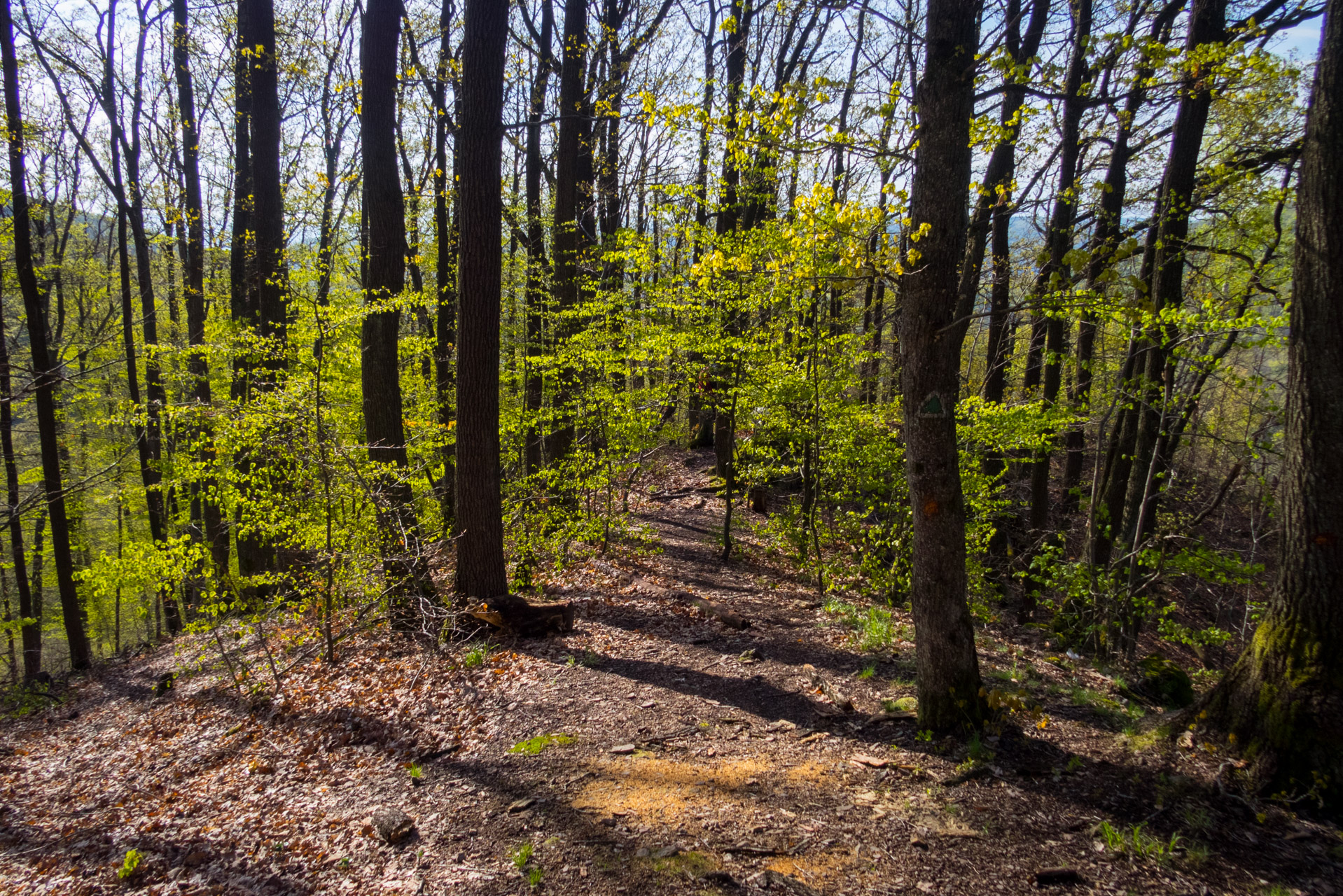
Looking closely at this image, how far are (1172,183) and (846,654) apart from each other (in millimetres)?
6448

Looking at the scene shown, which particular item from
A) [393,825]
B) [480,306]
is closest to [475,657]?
[393,825]

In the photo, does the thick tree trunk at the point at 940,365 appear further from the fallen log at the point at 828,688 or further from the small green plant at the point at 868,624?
the small green plant at the point at 868,624

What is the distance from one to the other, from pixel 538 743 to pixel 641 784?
1087 mm

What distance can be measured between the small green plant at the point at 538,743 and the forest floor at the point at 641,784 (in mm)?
24

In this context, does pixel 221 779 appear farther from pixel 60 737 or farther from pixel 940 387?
pixel 940 387

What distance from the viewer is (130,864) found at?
13.4 ft

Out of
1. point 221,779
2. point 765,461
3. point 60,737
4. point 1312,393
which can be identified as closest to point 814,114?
point 1312,393

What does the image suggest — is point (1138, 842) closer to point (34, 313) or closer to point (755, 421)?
point (755, 421)

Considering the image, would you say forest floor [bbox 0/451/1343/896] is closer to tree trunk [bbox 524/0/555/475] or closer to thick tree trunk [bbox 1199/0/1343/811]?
thick tree trunk [bbox 1199/0/1343/811]

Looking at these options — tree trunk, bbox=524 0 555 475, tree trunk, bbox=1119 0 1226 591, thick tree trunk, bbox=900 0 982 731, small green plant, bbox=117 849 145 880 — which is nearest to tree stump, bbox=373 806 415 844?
small green plant, bbox=117 849 145 880

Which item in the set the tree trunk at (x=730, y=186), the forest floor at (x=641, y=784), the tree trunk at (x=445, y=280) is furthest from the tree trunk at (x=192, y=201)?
the tree trunk at (x=730, y=186)

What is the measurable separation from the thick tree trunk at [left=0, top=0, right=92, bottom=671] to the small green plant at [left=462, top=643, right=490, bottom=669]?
273 inches

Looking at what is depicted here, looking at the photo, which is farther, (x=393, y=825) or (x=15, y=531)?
(x=15, y=531)

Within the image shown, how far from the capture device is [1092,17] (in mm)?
9086
